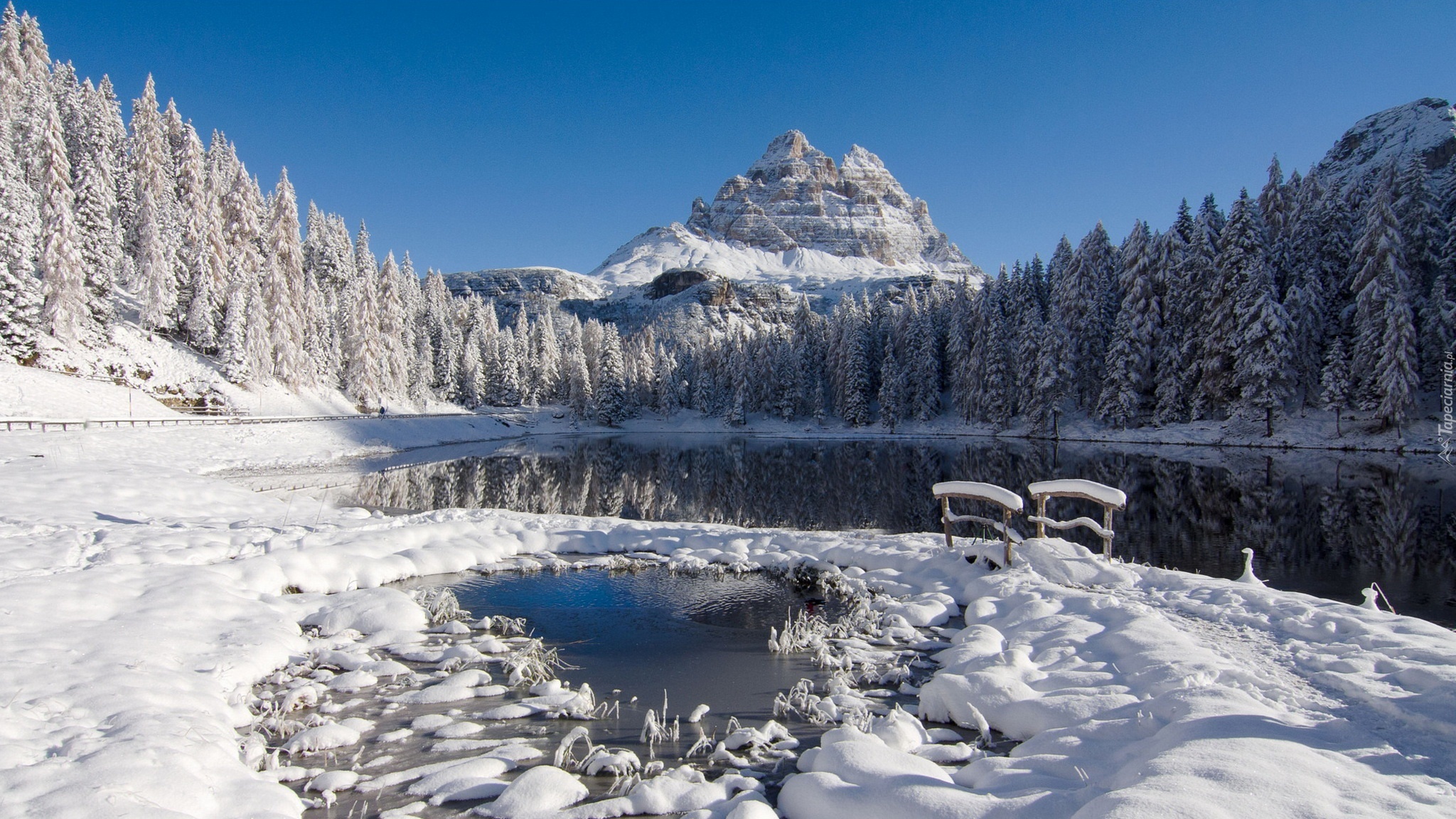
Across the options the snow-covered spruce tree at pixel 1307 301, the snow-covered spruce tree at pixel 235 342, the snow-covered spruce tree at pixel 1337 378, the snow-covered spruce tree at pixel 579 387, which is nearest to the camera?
the snow-covered spruce tree at pixel 1337 378

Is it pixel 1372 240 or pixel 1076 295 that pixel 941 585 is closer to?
pixel 1372 240

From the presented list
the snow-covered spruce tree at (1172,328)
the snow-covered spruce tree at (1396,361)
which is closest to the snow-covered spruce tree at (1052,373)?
the snow-covered spruce tree at (1172,328)

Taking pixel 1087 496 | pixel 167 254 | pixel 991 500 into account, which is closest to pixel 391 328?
pixel 167 254

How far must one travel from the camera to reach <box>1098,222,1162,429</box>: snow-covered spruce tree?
45.9 metres

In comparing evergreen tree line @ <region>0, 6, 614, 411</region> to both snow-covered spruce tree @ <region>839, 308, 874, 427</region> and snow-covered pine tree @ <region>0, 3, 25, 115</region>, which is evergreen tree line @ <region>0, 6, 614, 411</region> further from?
snow-covered spruce tree @ <region>839, 308, 874, 427</region>

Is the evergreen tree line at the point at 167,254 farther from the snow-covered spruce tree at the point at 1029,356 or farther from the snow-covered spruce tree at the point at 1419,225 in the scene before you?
the snow-covered spruce tree at the point at 1419,225

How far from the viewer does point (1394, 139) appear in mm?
97312

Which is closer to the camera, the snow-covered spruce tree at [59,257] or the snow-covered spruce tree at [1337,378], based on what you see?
the snow-covered spruce tree at [59,257]

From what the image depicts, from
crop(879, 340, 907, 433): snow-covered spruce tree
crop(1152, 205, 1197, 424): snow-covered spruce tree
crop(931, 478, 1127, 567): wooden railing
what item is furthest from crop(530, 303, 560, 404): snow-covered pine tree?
crop(931, 478, 1127, 567): wooden railing

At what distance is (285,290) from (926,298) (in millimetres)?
59400

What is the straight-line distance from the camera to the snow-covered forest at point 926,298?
1398 inches

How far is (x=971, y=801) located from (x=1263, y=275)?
46518 millimetres

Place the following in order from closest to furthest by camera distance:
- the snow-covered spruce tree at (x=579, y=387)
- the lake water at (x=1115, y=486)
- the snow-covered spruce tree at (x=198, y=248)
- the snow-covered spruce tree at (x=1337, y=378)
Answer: the lake water at (x=1115, y=486)
the snow-covered spruce tree at (x=1337, y=378)
the snow-covered spruce tree at (x=198, y=248)
the snow-covered spruce tree at (x=579, y=387)

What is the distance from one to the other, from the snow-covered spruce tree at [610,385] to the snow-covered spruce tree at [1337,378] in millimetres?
59594
